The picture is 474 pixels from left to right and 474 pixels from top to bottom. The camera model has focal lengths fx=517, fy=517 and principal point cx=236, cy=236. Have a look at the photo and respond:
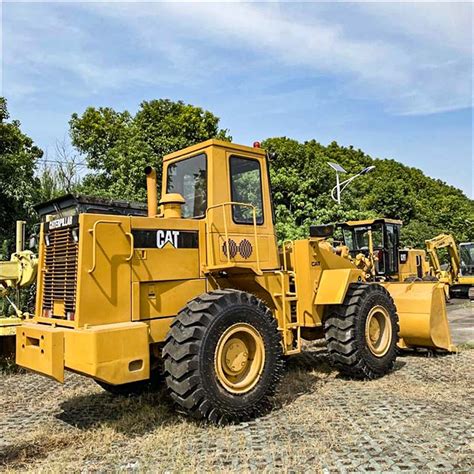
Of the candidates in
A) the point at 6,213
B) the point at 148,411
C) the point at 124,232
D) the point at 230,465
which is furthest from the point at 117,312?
the point at 6,213

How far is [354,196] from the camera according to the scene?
34.8 metres

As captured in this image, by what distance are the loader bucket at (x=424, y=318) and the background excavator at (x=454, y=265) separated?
1081 centimetres

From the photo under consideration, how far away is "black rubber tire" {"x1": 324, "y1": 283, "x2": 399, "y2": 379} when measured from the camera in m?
6.70

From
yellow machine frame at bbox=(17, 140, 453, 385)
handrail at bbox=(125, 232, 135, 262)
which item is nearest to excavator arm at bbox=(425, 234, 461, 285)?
yellow machine frame at bbox=(17, 140, 453, 385)

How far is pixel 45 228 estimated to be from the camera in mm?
5719

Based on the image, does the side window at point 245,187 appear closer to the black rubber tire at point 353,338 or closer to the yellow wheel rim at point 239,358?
the yellow wheel rim at point 239,358

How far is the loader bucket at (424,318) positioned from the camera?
27.0 ft

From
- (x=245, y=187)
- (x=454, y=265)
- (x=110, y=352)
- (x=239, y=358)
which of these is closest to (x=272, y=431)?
(x=239, y=358)

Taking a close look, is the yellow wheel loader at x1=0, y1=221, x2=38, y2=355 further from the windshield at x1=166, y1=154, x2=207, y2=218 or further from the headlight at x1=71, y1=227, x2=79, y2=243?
the headlight at x1=71, y1=227, x2=79, y2=243

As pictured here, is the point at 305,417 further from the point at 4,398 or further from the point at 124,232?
the point at 4,398

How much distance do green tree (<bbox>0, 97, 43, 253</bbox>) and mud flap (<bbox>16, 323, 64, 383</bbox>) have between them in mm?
10103

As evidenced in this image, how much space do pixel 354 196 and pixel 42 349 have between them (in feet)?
104

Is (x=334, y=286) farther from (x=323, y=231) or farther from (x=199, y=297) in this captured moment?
(x=199, y=297)

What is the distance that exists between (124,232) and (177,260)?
27.3 inches
